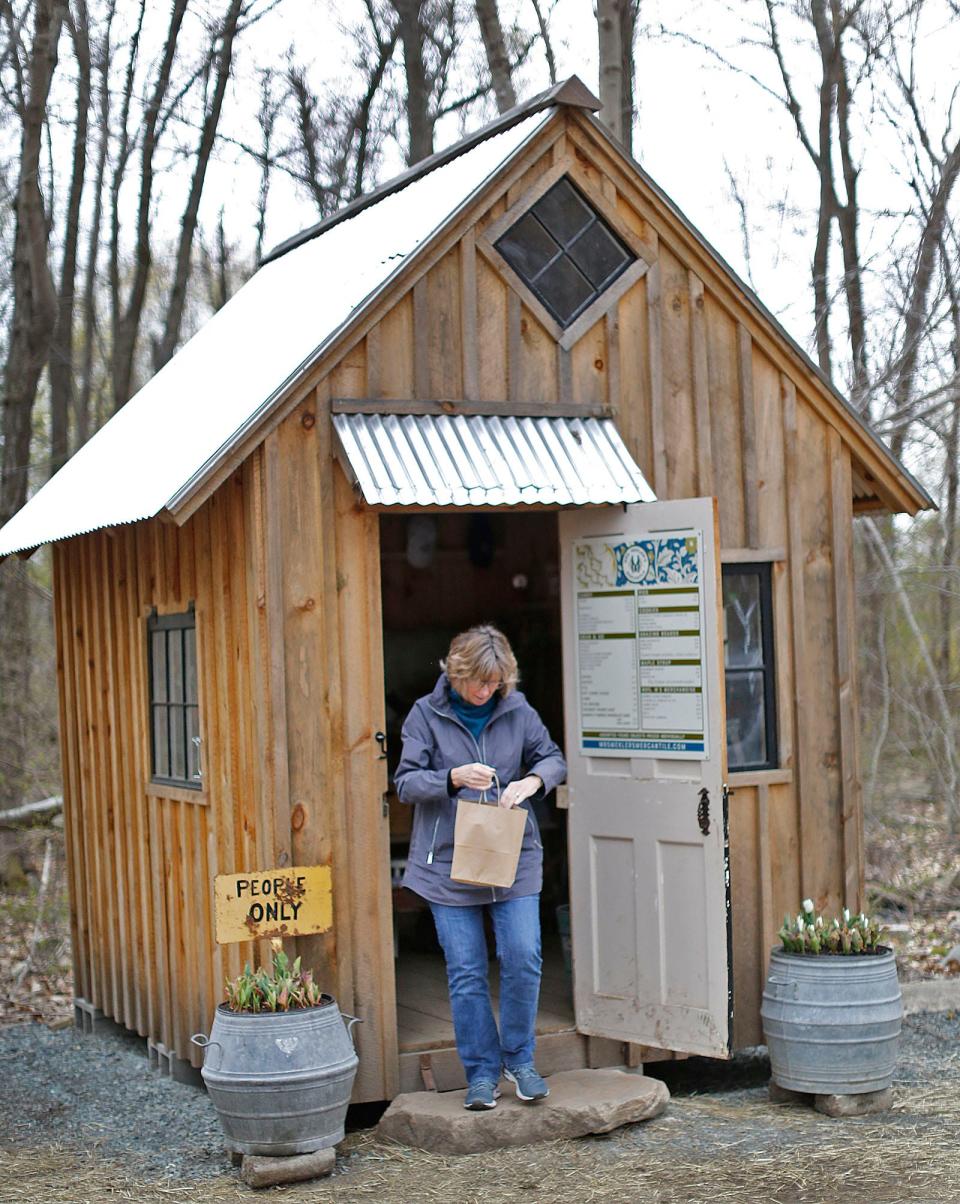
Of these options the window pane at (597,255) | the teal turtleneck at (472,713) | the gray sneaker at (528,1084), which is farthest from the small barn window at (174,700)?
the window pane at (597,255)

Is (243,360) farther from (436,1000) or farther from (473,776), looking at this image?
(436,1000)

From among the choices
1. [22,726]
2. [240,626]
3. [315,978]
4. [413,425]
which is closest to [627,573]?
[413,425]

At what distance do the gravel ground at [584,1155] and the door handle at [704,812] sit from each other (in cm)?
120

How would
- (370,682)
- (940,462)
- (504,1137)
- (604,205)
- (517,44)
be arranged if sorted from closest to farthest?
(504,1137) < (370,682) < (604,205) < (940,462) < (517,44)

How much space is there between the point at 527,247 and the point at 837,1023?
3.59m

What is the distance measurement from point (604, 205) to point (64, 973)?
6642 millimetres

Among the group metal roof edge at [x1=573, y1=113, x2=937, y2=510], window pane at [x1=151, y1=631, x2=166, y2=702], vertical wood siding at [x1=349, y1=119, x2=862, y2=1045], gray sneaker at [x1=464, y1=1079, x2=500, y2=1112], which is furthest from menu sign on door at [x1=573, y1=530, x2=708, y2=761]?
window pane at [x1=151, y1=631, x2=166, y2=702]

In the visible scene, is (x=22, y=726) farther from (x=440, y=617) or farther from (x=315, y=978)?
(x=315, y=978)

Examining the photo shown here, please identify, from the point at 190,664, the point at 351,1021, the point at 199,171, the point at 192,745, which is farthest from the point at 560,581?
the point at 199,171

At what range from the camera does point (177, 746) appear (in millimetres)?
7676

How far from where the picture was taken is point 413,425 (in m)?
6.85

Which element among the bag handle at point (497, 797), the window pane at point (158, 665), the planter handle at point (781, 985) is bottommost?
the planter handle at point (781, 985)

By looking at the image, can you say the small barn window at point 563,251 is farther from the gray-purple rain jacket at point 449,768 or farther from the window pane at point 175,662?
the window pane at point 175,662

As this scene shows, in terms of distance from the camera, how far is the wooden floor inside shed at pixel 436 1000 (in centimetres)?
696
